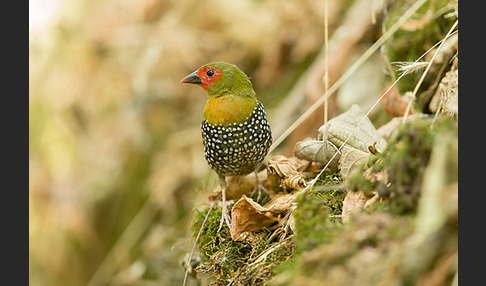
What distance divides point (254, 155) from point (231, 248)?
707 mm

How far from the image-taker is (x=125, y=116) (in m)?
6.55

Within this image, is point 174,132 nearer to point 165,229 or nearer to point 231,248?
point 165,229

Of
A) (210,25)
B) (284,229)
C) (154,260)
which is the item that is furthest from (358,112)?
(210,25)

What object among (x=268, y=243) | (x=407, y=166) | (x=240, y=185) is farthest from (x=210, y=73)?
(x=407, y=166)

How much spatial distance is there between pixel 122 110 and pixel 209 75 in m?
3.60

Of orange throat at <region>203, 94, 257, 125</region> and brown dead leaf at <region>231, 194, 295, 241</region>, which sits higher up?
orange throat at <region>203, 94, 257, 125</region>

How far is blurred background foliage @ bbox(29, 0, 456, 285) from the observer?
6055 millimetres

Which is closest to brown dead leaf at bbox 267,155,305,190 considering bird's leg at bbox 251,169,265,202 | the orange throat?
bird's leg at bbox 251,169,265,202

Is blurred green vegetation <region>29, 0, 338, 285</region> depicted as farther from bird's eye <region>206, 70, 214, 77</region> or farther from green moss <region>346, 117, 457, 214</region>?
green moss <region>346, 117, 457, 214</region>

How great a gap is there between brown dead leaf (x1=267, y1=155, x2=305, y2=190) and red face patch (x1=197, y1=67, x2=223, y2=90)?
2.17 ft

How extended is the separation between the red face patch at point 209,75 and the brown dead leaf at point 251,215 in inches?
37.6

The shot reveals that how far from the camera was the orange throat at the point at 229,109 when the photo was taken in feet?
10.1

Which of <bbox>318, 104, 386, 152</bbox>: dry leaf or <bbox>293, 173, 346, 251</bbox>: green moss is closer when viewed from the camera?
<bbox>293, 173, 346, 251</bbox>: green moss

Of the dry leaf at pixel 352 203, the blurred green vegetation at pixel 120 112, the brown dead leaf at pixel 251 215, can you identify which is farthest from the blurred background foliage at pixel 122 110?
the dry leaf at pixel 352 203
